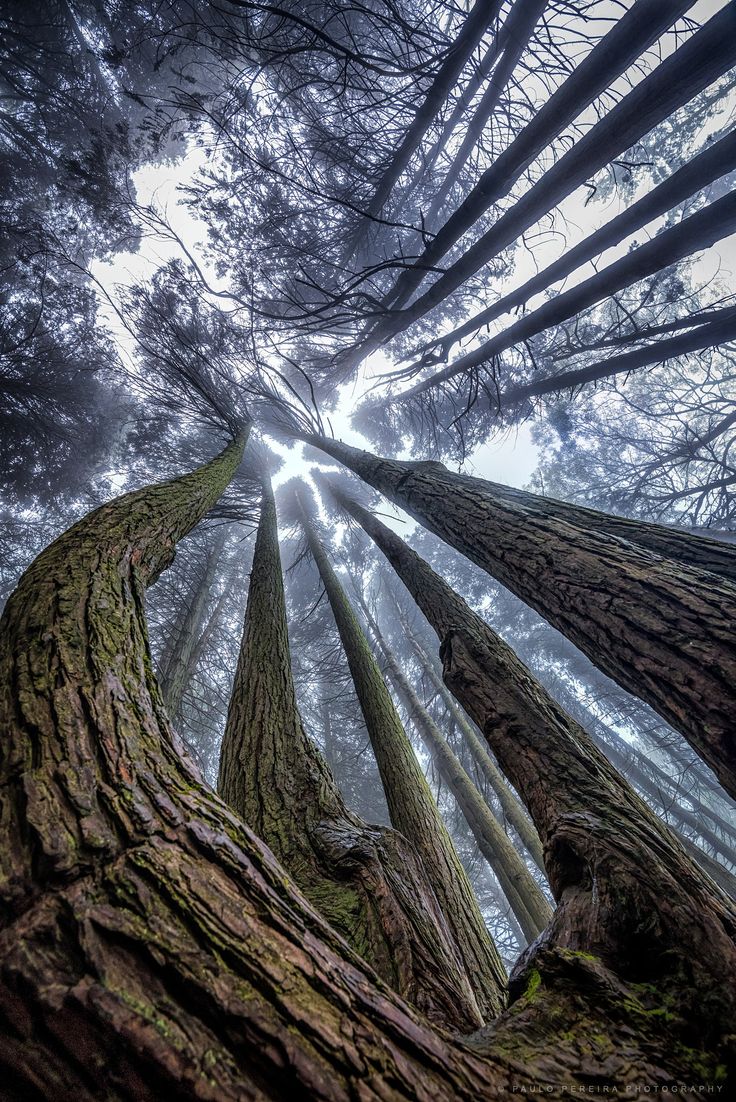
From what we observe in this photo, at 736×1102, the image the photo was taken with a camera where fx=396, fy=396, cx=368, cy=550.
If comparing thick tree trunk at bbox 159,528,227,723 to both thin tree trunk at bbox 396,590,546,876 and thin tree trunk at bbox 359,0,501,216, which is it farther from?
thin tree trunk at bbox 359,0,501,216

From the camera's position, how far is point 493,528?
2.36 meters

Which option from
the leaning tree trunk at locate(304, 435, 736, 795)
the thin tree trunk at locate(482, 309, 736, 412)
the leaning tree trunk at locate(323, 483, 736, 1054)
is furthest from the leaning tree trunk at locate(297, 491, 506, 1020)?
the thin tree trunk at locate(482, 309, 736, 412)

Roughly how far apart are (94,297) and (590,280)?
862 centimetres

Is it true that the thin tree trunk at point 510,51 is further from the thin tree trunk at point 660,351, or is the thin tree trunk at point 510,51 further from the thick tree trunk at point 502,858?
the thick tree trunk at point 502,858

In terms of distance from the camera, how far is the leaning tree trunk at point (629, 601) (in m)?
1.26

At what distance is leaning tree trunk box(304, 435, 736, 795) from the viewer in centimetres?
126

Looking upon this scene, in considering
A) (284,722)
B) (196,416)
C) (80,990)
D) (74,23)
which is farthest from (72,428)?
(80,990)

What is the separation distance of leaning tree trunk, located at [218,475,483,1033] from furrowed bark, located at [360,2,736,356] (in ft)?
11.2

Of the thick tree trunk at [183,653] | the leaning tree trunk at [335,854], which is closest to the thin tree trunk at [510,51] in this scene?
the leaning tree trunk at [335,854]

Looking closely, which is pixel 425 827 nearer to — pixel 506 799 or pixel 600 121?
pixel 506 799

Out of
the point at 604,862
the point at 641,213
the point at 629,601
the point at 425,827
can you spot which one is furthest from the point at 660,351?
the point at 425,827

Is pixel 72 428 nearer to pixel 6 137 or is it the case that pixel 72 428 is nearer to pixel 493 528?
pixel 6 137

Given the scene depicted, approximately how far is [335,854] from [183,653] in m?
5.69

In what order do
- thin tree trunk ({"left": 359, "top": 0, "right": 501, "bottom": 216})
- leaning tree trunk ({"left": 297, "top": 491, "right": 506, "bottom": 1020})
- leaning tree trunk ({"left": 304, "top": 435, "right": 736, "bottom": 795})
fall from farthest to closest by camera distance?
thin tree trunk ({"left": 359, "top": 0, "right": 501, "bottom": 216})
leaning tree trunk ({"left": 297, "top": 491, "right": 506, "bottom": 1020})
leaning tree trunk ({"left": 304, "top": 435, "right": 736, "bottom": 795})
